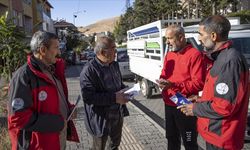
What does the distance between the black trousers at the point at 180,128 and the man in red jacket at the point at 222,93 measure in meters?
1.18

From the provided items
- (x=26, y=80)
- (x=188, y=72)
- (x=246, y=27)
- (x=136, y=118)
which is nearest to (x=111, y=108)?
(x=188, y=72)

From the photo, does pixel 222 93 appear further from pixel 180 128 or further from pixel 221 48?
pixel 180 128

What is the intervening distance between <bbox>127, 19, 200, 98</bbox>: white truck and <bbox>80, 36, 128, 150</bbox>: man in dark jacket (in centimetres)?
539

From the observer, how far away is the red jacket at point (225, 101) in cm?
349

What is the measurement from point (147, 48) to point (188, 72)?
7.18 metres

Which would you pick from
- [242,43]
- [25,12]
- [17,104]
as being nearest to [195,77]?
[17,104]

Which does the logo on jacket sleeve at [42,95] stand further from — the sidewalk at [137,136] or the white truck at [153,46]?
the white truck at [153,46]

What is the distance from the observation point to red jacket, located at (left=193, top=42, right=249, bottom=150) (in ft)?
11.5

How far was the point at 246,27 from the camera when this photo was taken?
9.54m

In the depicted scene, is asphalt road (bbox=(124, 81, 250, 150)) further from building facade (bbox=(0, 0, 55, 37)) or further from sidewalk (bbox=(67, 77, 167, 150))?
building facade (bbox=(0, 0, 55, 37))

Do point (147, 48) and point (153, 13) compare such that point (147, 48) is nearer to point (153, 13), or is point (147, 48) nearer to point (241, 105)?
point (241, 105)

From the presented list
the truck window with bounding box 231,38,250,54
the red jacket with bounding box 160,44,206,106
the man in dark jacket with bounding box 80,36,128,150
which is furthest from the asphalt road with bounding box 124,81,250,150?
the man in dark jacket with bounding box 80,36,128,150

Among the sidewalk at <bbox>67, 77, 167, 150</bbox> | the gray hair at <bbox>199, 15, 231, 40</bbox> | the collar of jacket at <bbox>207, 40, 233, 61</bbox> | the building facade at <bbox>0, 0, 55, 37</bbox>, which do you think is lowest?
the sidewalk at <bbox>67, 77, 167, 150</bbox>

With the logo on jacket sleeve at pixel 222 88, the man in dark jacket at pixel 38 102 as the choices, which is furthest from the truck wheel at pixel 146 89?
the logo on jacket sleeve at pixel 222 88
